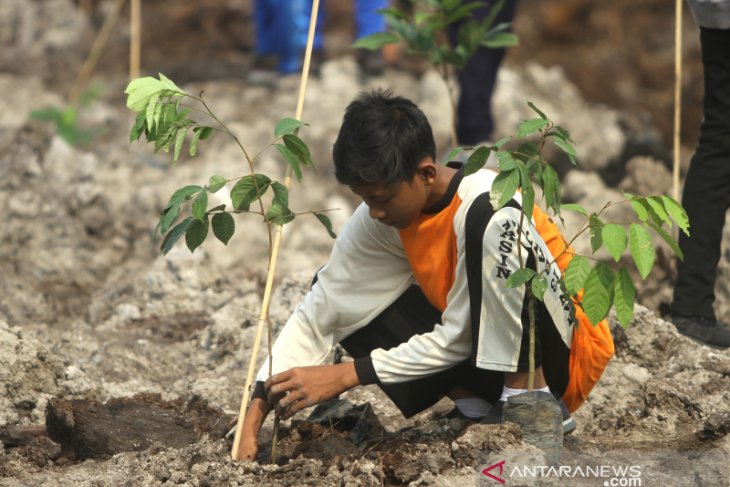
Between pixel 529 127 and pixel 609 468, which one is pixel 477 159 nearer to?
pixel 529 127

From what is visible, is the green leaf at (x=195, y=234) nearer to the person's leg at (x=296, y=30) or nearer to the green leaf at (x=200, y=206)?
the green leaf at (x=200, y=206)

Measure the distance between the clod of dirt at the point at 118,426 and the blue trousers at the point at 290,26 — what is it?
328cm

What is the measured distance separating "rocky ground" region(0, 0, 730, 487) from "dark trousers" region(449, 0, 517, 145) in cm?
56

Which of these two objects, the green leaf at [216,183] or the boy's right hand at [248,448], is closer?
the green leaf at [216,183]

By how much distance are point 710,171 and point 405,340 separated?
1203mm

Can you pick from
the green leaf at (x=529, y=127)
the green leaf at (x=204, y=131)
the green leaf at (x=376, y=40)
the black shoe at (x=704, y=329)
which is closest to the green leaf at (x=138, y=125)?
the green leaf at (x=204, y=131)

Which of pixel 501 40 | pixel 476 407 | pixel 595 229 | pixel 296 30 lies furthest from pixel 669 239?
pixel 296 30

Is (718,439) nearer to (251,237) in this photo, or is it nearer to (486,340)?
(486,340)

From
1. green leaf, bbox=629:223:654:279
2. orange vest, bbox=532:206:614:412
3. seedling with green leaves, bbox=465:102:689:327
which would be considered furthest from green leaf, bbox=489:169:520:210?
Answer: orange vest, bbox=532:206:614:412

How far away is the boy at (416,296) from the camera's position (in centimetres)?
274

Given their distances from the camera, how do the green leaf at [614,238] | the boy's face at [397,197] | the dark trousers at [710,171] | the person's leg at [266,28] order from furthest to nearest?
the person's leg at [266,28], the dark trousers at [710,171], the boy's face at [397,197], the green leaf at [614,238]

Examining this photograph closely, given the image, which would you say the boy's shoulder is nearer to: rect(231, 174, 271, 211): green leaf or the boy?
the boy

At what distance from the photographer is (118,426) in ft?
10.1

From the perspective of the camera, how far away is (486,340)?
2766mm
